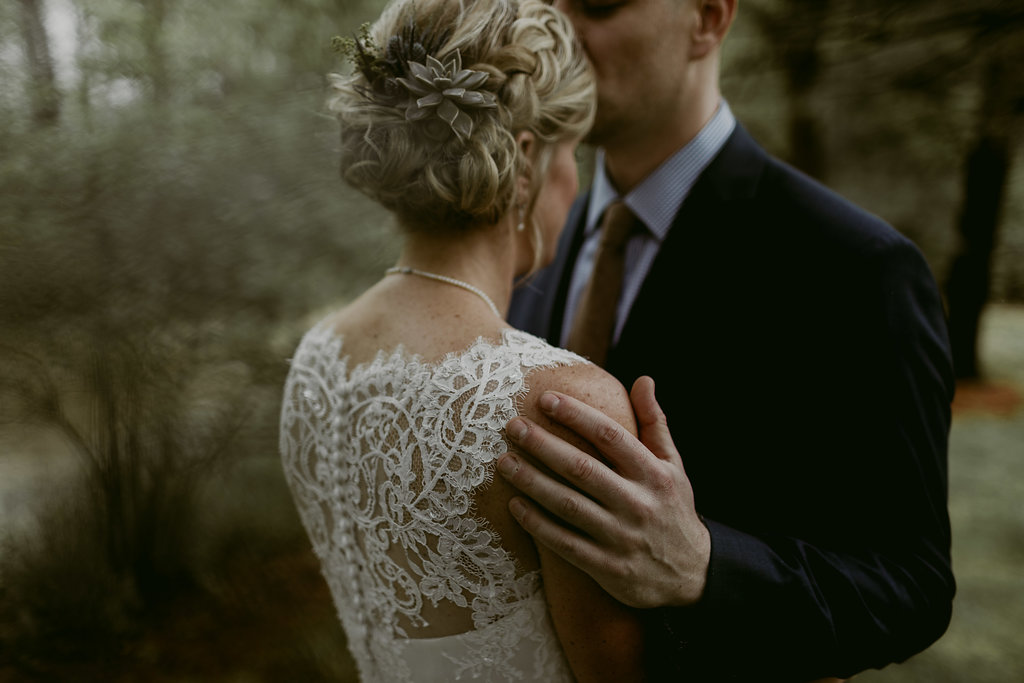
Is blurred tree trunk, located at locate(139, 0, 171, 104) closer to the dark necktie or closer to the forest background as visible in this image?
the forest background

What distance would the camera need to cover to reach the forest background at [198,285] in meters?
2.71

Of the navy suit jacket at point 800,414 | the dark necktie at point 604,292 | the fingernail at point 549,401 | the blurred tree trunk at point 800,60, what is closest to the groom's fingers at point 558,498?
the fingernail at point 549,401

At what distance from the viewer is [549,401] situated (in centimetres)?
113

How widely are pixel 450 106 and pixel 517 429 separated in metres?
0.66

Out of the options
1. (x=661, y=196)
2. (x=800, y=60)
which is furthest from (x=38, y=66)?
(x=800, y=60)

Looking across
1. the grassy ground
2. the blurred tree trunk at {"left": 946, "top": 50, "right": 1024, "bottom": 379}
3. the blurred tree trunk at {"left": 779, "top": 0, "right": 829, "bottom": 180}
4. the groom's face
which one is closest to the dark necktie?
the groom's face

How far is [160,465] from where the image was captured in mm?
3365

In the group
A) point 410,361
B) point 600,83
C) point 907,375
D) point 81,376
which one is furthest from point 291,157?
point 907,375

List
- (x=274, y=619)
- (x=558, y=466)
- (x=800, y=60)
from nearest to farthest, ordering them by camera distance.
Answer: (x=558, y=466)
(x=274, y=619)
(x=800, y=60)

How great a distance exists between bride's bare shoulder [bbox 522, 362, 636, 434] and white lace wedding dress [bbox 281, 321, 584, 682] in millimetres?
24

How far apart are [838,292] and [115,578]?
141 inches

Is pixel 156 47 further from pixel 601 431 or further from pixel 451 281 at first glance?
pixel 601 431

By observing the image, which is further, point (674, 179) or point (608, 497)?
point (674, 179)

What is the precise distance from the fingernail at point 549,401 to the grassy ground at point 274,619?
2.91m
